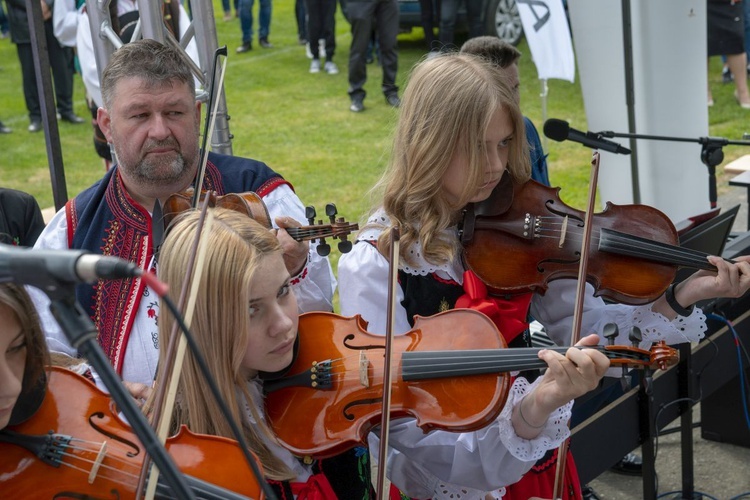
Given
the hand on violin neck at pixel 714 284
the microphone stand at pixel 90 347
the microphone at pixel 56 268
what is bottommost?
the hand on violin neck at pixel 714 284

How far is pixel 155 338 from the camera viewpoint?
2.25 meters

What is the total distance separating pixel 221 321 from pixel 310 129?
23.8ft

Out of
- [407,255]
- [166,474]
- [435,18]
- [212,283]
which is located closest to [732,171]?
[407,255]

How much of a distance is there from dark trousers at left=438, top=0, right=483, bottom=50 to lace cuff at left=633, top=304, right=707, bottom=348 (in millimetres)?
7228

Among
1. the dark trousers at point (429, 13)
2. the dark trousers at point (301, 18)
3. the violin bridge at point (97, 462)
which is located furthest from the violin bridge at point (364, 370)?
the dark trousers at point (301, 18)

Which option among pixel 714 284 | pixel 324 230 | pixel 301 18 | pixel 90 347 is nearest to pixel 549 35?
pixel 714 284

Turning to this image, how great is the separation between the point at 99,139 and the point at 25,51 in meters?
3.96

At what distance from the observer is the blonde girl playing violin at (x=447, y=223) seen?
6.89 ft

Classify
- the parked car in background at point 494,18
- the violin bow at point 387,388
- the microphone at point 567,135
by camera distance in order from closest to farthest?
the violin bow at point 387,388
the microphone at point 567,135
the parked car in background at point 494,18

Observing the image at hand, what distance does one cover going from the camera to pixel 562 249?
7.47 feet

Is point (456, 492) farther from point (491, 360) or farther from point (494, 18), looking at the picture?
point (494, 18)

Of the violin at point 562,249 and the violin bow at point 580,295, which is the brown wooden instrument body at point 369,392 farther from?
the violin at point 562,249

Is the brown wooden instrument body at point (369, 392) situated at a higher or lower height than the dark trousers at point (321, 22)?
higher

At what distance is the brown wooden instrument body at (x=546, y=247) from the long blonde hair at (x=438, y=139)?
0.09 meters
